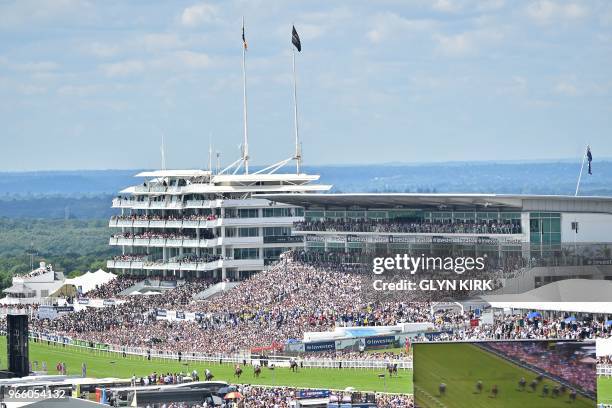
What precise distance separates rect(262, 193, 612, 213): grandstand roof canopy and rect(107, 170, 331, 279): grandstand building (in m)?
10.4

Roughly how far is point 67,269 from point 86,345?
83.8 metres

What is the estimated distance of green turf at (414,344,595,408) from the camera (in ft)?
124

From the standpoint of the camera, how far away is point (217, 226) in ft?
289

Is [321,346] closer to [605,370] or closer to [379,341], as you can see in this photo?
[379,341]

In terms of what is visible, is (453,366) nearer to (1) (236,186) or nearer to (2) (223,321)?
(2) (223,321)

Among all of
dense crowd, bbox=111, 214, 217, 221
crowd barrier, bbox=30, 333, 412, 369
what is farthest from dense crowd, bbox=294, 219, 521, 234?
crowd barrier, bbox=30, 333, 412, 369

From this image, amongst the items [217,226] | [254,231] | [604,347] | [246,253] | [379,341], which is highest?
[217,226]

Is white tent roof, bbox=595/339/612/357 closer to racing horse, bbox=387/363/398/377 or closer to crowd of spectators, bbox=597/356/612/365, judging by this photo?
crowd of spectators, bbox=597/356/612/365

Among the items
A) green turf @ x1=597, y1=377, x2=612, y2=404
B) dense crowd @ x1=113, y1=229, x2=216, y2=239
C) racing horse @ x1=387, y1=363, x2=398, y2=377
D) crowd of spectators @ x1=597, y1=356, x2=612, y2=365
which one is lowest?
green turf @ x1=597, y1=377, x2=612, y2=404

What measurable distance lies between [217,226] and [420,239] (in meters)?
18.2

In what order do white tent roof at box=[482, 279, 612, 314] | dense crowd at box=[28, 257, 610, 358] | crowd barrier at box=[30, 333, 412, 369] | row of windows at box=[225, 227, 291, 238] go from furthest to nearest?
row of windows at box=[225, 227, 291, 238]
white tent roof at box=[482, 279, 612, 314]
dense crowd at box=[28, 257, 610, 358]
crowd barrier at box=[30, 333, 412, 369]

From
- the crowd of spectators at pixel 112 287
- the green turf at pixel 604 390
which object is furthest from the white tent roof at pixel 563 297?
the crowd of spectators at pixel 112 287

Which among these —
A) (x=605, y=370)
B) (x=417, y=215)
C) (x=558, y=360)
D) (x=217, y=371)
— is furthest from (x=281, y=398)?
(x=417, y=215)

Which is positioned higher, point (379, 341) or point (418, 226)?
point (418, 226)
